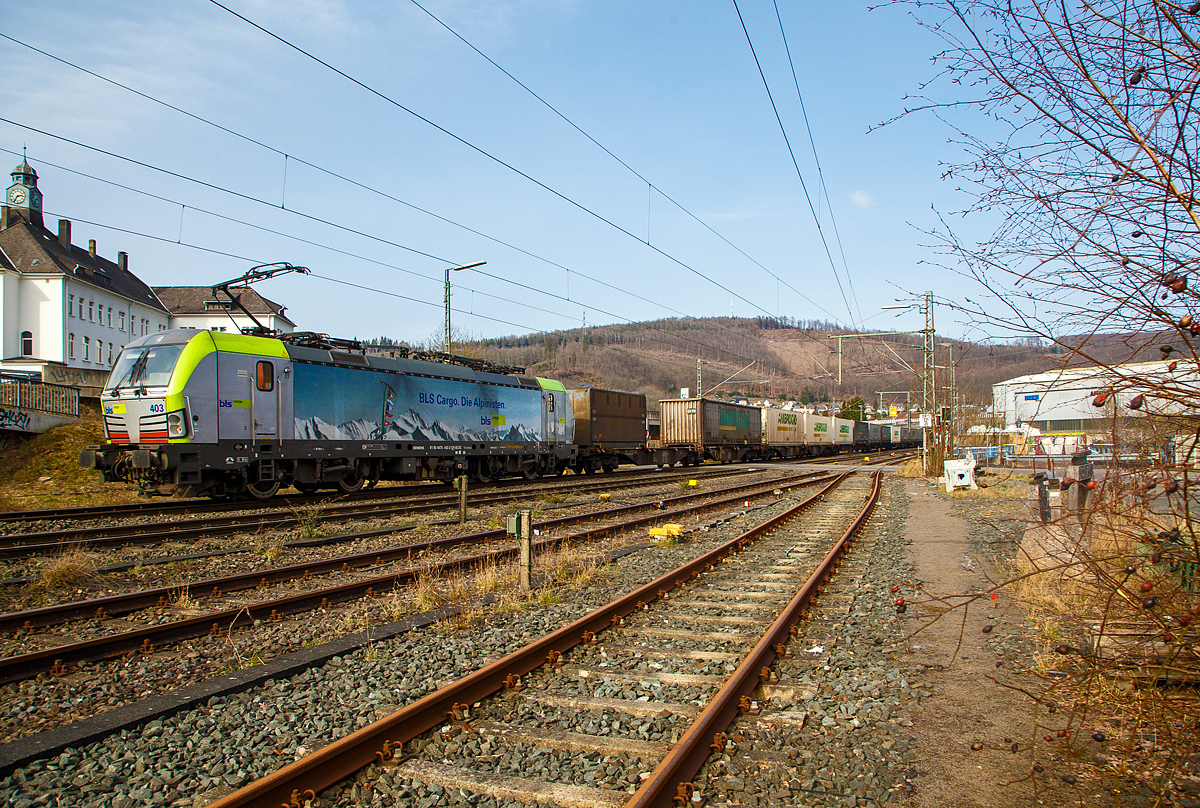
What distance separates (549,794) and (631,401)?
28616 mm

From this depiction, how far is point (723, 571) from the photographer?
8.84 metres

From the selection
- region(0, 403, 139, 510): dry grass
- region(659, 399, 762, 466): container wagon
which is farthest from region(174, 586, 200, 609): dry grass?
region(659, 399, 762, 466): container wagon

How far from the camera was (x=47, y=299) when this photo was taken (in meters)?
43.8

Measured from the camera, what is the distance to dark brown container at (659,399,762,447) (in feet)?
114

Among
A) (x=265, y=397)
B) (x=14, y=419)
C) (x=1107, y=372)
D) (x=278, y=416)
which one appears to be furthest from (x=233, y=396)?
(x=14, y=419)

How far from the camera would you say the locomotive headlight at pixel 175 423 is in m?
12.7

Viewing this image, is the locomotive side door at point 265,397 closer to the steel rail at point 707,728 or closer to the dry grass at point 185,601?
the dry grass at point 185,601

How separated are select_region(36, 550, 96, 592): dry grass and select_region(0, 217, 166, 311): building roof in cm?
4583

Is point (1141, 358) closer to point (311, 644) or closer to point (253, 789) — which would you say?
point (253, 789)

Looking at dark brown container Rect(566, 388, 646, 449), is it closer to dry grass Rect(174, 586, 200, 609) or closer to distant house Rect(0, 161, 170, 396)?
dry grass Rect(174, 586, 200, 609)

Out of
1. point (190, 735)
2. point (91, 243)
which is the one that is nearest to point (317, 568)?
point (190, 735)

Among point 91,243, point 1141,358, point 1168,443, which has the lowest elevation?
point 1168,443

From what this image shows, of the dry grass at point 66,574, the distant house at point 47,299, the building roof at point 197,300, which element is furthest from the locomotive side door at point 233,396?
the building roof at point 197,300

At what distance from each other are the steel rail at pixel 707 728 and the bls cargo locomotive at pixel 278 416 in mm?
11479
